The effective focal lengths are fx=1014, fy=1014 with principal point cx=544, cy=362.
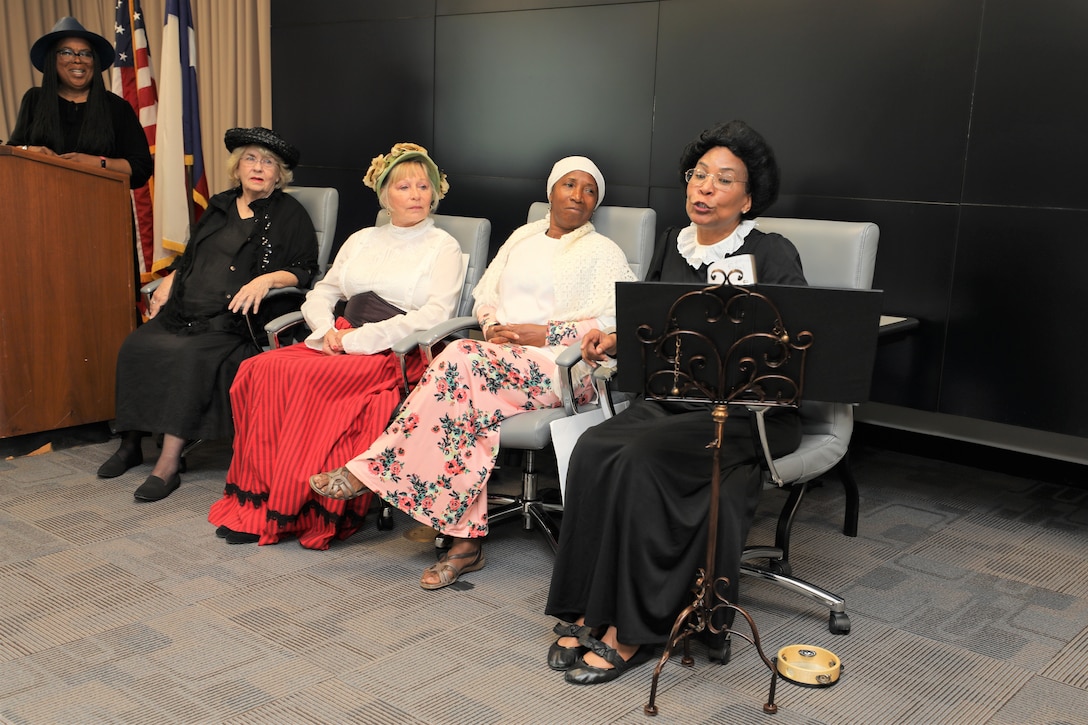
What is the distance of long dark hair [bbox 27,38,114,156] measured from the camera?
440cm

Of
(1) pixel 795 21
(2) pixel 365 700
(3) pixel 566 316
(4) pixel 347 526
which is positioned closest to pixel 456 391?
(3) pixel 566 316

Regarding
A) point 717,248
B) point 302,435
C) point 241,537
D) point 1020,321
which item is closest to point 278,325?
point 302,435

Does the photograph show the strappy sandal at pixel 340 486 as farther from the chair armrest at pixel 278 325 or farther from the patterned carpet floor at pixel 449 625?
the chair armrest at pixel 278 325

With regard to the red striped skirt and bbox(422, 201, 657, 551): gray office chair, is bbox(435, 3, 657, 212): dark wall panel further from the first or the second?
the red striped skirt

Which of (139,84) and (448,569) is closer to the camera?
(448,569)

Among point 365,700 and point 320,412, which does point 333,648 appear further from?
point 320,412

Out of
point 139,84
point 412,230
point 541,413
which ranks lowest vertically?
point 541,413

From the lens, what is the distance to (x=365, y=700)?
2.36m

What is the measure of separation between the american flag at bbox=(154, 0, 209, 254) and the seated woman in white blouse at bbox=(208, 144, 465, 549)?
1.76 m

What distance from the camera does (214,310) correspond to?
13.1ft

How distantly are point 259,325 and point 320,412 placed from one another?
0.78 metres

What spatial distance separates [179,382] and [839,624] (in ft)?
8.22

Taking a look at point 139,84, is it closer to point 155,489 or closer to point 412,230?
point 412,230

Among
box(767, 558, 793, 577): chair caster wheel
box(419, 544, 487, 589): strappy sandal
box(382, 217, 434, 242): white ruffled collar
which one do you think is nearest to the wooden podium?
box(382, 217, 434, 242): white ruffled collar
